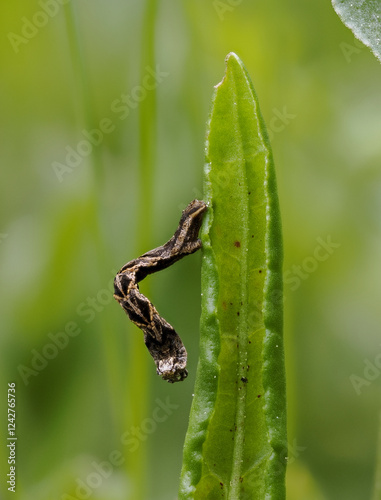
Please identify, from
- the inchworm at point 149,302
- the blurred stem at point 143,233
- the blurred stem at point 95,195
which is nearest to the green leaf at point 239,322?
the inchworm at point 149,302

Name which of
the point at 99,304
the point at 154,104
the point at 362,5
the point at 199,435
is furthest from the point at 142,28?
the point at 199,435

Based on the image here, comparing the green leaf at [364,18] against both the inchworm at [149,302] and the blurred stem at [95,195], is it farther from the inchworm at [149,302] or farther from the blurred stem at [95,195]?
the blurred stem at [95,195]

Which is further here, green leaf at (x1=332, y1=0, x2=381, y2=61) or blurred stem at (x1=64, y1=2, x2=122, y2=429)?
blurred stem at (x1=64, y1=2, x2=122, y2=429)

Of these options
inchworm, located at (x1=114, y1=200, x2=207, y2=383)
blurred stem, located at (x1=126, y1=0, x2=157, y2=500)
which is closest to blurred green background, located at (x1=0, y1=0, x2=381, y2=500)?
blurred stem, located at (x1=126, y1=0, x2=157, y2=500)

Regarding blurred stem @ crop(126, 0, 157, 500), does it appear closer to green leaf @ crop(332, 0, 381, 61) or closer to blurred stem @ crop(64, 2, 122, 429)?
blurred stem @ crop(64, 2, 122, 429)

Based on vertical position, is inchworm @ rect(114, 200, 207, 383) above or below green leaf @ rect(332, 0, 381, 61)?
below

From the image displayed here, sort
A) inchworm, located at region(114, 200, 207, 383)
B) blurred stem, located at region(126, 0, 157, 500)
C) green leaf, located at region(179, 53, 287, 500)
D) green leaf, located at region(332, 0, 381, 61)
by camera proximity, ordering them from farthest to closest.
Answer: blurred stem, located at region(126, 0, 157, 500), inchworm, located at region(114, 200, 207, 383), green leaf, located at region(179, 53, 287, 500), green leaf, located at region(332, 0, 381, 61)
